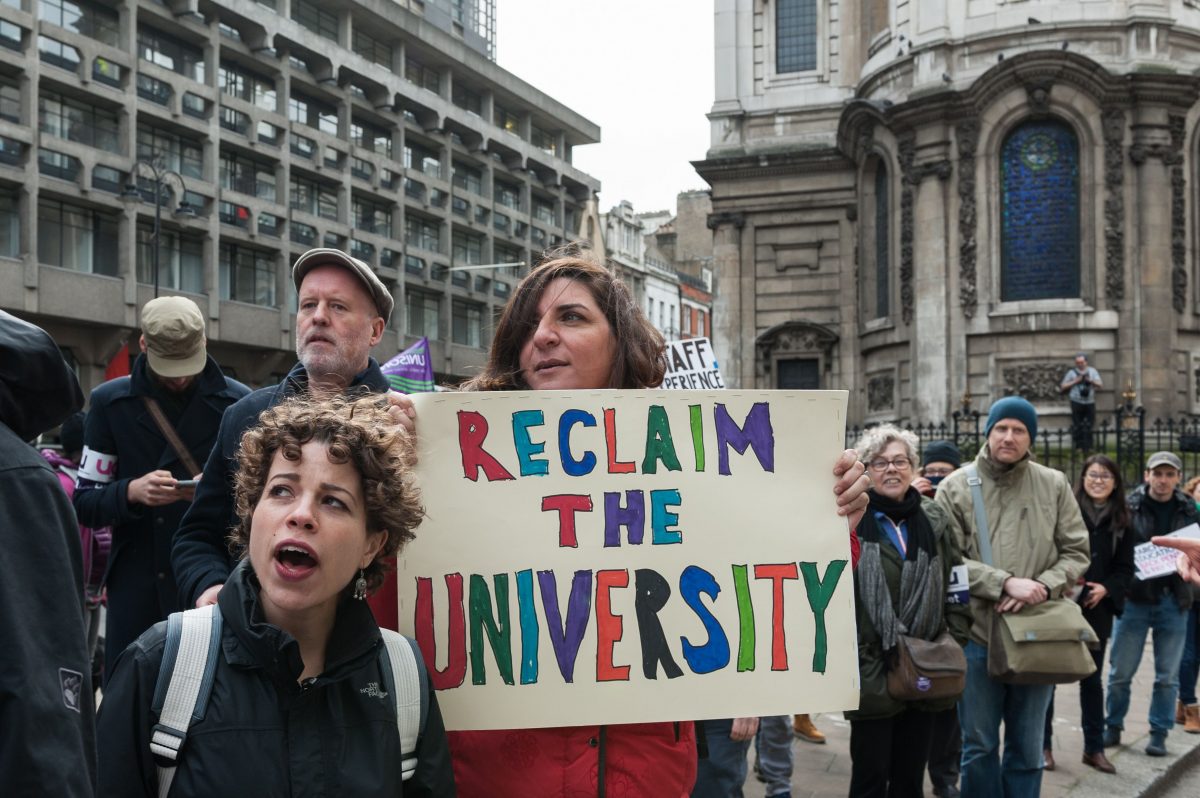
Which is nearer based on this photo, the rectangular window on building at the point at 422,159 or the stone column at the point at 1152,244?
the stone column at the point at 1152,244

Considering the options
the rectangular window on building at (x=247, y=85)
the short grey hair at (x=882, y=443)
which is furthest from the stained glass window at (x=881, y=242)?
the rectangular window on building at (x=247, y=85)

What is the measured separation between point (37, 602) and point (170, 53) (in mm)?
44329

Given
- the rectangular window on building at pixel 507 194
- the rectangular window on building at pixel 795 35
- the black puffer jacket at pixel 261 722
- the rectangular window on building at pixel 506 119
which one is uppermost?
the rectangular window on building at pixel 506 119

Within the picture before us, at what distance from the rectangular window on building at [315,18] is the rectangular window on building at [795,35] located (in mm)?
24303

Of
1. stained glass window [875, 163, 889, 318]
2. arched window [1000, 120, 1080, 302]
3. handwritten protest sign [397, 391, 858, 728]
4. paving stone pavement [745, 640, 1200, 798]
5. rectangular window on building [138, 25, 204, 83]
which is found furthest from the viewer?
rectangular window on building [138, 25, 204, 83]

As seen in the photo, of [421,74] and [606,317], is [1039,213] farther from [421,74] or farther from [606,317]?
[421,74]

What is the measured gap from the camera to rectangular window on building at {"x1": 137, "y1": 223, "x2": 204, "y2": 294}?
40312mm

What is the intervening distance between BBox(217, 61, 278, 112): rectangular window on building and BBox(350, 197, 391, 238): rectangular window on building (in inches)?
248

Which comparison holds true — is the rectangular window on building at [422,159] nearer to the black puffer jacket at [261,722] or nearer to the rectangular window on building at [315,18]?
the rectangular window on building at [315,18]

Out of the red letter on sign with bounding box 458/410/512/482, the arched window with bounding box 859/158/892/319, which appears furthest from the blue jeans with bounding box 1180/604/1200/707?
the arched window with bounding box 859/158/892/319

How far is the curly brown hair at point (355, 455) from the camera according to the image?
2.45 metres

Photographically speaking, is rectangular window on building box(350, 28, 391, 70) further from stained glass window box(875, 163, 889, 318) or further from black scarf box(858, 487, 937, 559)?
black scarf box(858, 487, 937, 559)

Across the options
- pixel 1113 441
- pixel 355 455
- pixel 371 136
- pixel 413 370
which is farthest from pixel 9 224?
pixel 355 455

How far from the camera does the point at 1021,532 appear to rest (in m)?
6.10
